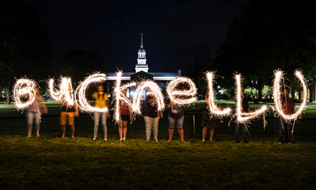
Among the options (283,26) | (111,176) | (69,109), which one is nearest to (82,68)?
(283,26)

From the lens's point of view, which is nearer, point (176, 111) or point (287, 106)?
point (287, 106)

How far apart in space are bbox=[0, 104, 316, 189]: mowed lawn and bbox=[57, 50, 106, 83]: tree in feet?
218

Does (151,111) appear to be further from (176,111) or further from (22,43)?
(22,43)

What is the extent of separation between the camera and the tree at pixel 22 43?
36.0 metres

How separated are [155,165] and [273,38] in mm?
28374

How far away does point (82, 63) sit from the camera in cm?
7619

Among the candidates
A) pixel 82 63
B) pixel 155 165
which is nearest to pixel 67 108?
pixel 155 165

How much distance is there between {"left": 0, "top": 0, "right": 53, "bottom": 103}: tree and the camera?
118ft

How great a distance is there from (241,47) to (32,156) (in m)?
32.3

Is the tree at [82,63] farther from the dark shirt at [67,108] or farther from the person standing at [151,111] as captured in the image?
the person standing at [151,111]

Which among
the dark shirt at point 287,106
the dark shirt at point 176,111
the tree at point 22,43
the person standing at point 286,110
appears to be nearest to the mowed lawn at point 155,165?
the person standing at point 286,110

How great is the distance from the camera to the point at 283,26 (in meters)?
29.4

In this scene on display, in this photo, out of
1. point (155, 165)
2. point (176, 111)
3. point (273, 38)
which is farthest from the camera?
point (273, 38)

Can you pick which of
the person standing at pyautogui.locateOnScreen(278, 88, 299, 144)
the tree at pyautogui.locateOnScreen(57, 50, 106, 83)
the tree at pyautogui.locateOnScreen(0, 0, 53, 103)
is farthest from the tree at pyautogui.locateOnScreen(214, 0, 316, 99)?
the tree at pyautogui.locateOnScreen(57, 50, 106, 83)
